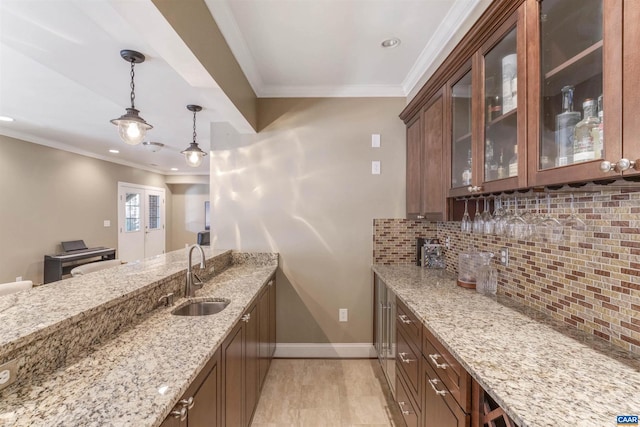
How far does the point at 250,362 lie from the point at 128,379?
101 centimetres

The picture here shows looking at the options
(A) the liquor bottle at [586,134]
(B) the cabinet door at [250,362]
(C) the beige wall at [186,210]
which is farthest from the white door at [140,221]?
(A) the liquor bottle at [586,134]

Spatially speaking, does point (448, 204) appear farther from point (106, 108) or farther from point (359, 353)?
point (106, 108)

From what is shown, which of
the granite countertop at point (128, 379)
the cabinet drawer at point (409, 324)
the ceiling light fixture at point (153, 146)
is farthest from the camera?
the ceiling light fixture at point (153, 146)

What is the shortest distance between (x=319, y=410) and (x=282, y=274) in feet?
3.89

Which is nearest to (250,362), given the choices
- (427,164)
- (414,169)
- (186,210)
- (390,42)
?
(427,164)

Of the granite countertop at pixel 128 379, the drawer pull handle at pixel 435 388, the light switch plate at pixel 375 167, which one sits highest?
the light switch plate at pixel 375 167

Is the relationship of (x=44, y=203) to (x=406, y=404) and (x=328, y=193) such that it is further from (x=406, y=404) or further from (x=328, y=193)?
(x=406, y=404)

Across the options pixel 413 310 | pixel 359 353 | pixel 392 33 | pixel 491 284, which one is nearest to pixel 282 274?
pixel 359 353

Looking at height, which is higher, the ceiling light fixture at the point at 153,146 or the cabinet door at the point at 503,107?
the ceiling light fixture at the point at 153,146

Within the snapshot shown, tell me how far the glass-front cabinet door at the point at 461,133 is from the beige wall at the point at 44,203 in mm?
5697

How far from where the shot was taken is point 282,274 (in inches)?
112

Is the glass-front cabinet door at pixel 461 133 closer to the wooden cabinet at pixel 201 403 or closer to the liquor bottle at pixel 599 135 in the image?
the liquor bottle at pixel 599 135

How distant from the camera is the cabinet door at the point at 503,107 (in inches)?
46.1

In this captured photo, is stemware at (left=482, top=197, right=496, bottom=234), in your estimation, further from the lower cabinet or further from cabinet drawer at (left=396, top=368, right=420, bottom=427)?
the lower cabinet
